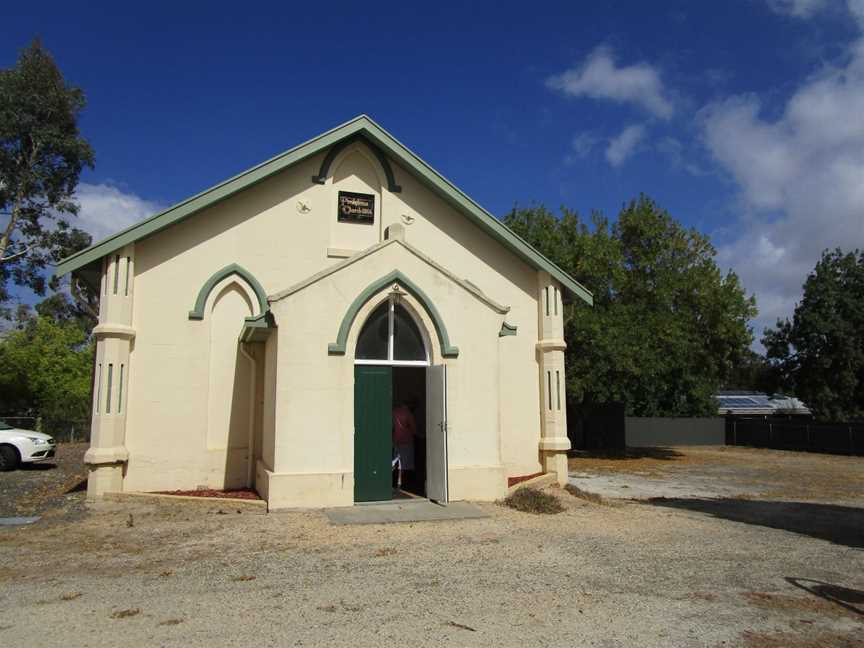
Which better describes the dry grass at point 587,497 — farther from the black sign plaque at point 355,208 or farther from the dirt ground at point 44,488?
the dirt ground at point 44,488

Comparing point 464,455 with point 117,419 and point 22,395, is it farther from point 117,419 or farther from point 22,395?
point 22,395

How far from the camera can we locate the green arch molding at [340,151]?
48.4ft

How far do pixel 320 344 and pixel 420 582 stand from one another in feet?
17.3

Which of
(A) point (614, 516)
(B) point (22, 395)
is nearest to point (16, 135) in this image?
(B) point (22, 395)

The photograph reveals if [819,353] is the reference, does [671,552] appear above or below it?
below

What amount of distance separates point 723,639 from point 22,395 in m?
38.2

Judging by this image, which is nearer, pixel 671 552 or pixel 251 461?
pixel 671 552

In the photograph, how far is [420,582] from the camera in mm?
7312

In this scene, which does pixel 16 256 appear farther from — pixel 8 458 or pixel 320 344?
pixel 320 344

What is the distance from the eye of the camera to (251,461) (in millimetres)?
13680

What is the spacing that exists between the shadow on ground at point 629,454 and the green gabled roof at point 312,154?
51.9 ft

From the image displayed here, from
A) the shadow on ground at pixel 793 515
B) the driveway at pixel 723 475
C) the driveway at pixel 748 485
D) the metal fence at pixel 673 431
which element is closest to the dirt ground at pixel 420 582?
the shadow on ground at pixel 793 515

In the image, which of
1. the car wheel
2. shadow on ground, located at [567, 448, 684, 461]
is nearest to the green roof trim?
the car wheel

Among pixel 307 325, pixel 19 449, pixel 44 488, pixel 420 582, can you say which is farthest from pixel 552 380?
pixel 19 449
